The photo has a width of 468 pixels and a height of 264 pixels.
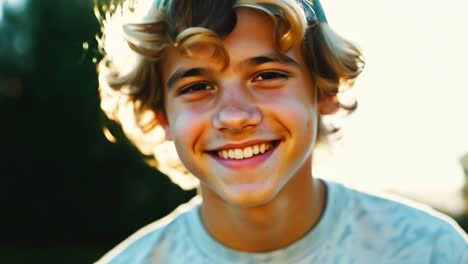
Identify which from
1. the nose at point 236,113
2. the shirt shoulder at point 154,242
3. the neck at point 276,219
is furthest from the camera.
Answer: the shirt shoulder at point 154,242

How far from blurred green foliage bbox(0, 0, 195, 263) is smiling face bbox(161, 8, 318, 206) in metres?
6.36

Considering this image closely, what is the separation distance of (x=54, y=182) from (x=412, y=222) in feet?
24.4

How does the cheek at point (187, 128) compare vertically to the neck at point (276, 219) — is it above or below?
above

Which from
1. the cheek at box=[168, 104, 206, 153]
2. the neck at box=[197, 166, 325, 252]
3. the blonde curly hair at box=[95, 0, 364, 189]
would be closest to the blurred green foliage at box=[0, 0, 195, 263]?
the blonde curly hair at box=[95, 0, 364, 189]

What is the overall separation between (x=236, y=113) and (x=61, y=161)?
7.39 metres

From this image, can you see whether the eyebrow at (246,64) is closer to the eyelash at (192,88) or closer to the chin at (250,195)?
the eyelash at (192,88)

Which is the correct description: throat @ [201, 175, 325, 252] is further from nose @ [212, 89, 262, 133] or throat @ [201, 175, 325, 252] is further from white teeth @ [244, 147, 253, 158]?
nose @ [212, 89, 262, 133]

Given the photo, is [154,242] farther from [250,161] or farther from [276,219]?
[250,161]

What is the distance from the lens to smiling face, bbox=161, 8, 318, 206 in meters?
2.75

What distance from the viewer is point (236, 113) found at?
8.84ft

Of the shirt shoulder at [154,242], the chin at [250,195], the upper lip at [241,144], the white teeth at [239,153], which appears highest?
the upper lip at [241,144]

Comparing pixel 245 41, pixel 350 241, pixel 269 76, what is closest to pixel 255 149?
pixel 269 76

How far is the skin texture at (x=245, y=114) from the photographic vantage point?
275cm

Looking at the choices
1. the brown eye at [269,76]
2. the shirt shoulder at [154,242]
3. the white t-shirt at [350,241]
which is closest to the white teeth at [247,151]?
the brown eye at [269,76]
